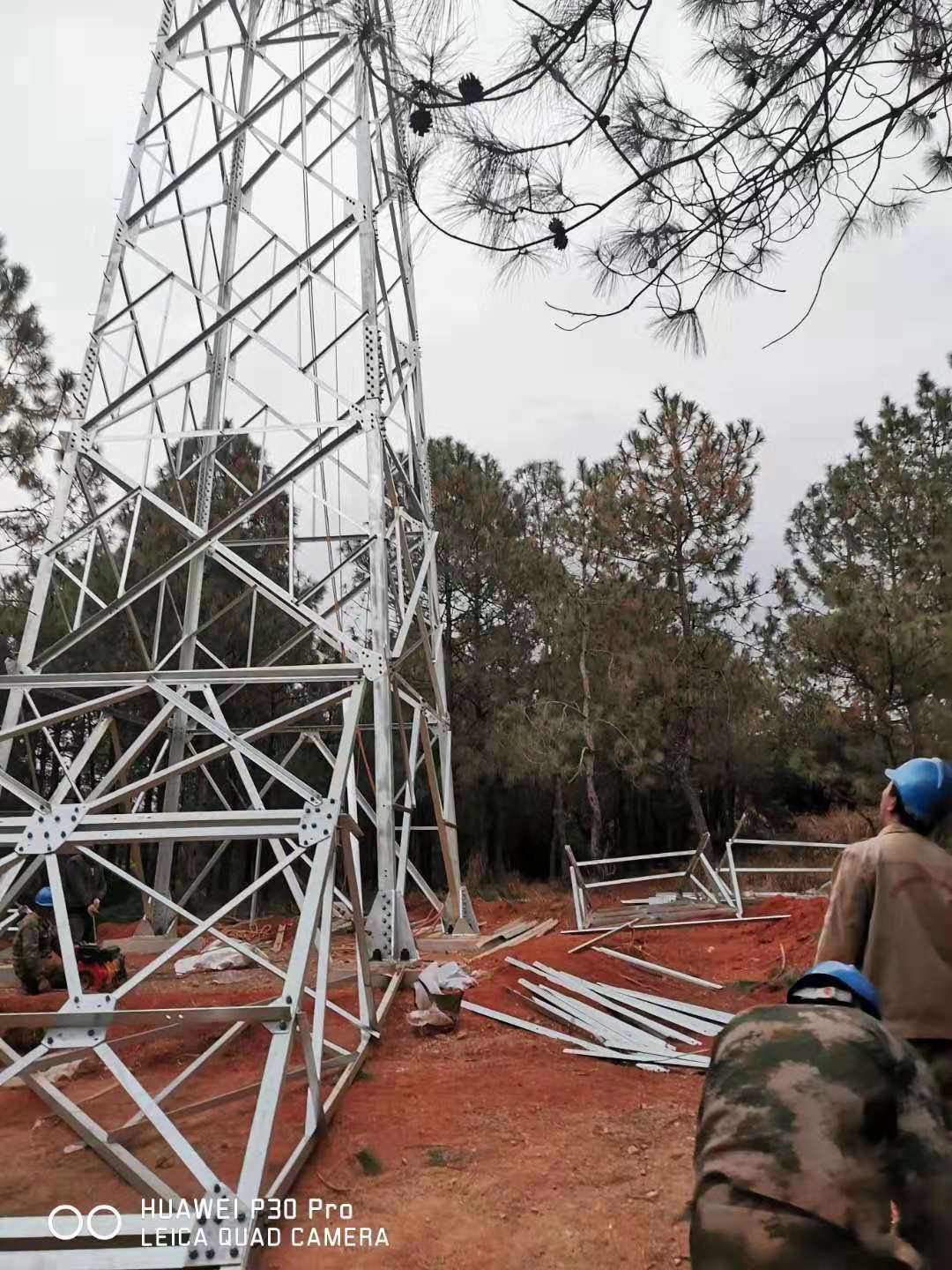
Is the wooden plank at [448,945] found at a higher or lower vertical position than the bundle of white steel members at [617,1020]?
higher

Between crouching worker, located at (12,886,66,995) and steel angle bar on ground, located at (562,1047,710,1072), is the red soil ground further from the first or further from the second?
crouching worker, located at (12,886,66,995)

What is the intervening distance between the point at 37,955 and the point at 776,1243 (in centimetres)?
791

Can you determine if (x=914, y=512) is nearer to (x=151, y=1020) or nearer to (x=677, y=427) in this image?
(x=677, y=427)

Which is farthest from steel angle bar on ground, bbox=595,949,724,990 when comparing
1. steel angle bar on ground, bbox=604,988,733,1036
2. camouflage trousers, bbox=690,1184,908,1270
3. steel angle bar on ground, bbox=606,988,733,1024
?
camouflage trousers, bbox=690,1184,908,1270

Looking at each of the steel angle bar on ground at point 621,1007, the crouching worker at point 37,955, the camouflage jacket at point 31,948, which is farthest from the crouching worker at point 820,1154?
the camouflage jacket at point 31,948

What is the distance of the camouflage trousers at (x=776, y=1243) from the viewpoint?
1684 mm

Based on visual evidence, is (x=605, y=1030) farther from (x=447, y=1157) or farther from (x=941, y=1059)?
(x=941, y=1059)

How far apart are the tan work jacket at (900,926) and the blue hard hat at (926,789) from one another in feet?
0.26

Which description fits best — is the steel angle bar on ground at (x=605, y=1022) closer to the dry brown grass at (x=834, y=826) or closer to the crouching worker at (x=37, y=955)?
the crouching worker at (x=37, y=955)

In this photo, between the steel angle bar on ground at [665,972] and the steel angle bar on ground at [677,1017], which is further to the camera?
the steel angle bar on ground at [665,972]

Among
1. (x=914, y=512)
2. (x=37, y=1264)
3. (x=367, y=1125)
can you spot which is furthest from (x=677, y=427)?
(x=37, y=1264)

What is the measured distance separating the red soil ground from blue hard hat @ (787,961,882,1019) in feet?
6.94

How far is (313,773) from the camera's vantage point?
2081cm

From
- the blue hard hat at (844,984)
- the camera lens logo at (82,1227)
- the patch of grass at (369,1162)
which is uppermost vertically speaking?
the blue hard hat at (844,984)
